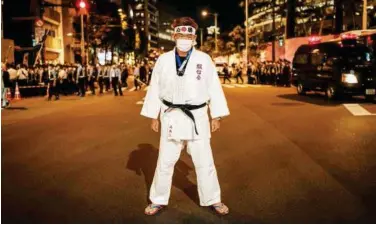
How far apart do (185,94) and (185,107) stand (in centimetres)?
13

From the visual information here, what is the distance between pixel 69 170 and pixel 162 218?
291cm

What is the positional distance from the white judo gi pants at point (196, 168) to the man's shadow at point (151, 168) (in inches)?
17.2

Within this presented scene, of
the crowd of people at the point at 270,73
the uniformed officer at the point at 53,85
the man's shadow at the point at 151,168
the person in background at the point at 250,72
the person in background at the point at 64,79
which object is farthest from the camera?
the person in background at the point at 250,72

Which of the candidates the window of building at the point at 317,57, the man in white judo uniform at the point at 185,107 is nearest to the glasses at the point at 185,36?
the man in white judo uniform at the point at 185,107

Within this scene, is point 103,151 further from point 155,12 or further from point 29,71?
point 155,12

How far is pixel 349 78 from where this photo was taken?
58.9 feet

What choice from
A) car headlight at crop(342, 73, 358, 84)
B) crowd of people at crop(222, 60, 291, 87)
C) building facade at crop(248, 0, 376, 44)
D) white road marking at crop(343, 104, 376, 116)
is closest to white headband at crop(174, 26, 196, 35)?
white road marking at crop(343, 104, 376, 116)

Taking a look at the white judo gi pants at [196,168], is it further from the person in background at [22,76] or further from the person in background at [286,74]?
the person in background at [286,74]

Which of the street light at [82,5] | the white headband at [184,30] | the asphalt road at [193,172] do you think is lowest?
the asphalt road at [193,172]

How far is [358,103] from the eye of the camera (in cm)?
1753

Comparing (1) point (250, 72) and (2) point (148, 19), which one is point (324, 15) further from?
(2) point (148, 19)

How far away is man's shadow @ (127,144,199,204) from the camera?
6.10m

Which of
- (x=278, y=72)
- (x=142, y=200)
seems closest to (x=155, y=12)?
(x=278, y=72)

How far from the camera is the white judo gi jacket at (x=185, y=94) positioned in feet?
16.3
